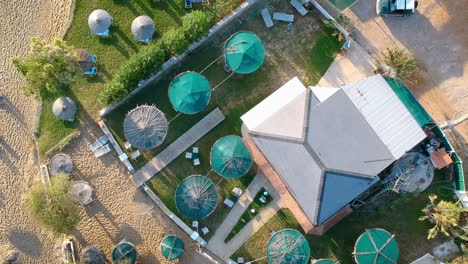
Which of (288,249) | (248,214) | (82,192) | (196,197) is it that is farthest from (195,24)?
(288,249)

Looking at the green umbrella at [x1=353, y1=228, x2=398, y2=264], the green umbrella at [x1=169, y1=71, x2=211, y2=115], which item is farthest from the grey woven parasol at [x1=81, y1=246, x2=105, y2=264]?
the green umbrella at [x1=353, y1=228, x2=398, y2=264]

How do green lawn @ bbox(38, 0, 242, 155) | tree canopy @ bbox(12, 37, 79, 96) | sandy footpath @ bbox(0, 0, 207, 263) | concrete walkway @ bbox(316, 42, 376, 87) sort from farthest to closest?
green lawn @ bbox(38, 0, 242, 155) → sandy footpath @ bbox(0, 0, 207, 263) → concrete walkway @ bbox(316, 42, 376, 87) → tree canopy @ bbox(12, 37, 79, 96)

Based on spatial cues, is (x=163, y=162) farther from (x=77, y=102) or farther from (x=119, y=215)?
(x=77, y=102)

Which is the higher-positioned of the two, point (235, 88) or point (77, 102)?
point (77, 102)

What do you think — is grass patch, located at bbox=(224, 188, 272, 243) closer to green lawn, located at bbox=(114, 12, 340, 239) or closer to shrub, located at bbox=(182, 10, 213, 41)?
green lawn, located at bbox=(114, 12, 340, 239)

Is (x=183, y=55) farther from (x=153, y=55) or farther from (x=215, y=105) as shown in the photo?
(x=215, y=105)

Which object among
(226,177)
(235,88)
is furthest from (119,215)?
(235,88)
